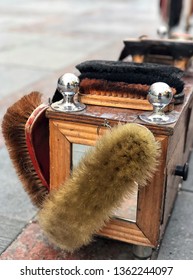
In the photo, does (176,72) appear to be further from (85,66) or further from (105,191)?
(105,191)

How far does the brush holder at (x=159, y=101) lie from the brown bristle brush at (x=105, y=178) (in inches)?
5.0

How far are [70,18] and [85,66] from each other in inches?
376

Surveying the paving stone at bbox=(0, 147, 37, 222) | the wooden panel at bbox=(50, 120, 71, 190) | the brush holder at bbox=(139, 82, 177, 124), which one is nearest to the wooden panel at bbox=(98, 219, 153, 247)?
the wooden panel at bbox=(50, 120, 71, 190)

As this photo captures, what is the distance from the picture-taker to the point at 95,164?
5.57 feet

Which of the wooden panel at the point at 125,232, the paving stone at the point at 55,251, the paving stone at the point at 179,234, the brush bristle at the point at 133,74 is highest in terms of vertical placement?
the brush bristle at the point at 133,74

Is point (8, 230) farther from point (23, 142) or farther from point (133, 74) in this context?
point (133, 74)

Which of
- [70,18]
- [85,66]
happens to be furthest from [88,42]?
[85,66]

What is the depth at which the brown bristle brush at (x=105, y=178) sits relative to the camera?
166cm

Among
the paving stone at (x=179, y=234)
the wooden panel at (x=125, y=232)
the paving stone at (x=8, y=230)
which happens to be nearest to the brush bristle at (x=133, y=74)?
the wooden panel at (x=125, y=232)

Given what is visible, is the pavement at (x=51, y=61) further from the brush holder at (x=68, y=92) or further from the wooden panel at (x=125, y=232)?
the brush holder at (x=68, y=92)

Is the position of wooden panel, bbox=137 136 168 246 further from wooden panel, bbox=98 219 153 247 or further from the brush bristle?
the brush bristle

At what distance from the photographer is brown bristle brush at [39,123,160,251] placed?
1.66 meters

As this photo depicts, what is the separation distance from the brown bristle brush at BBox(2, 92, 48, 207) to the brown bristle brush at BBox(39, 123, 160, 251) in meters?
0.35

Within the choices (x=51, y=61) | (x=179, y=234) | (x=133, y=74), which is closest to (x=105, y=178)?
(x=133, y=74)
